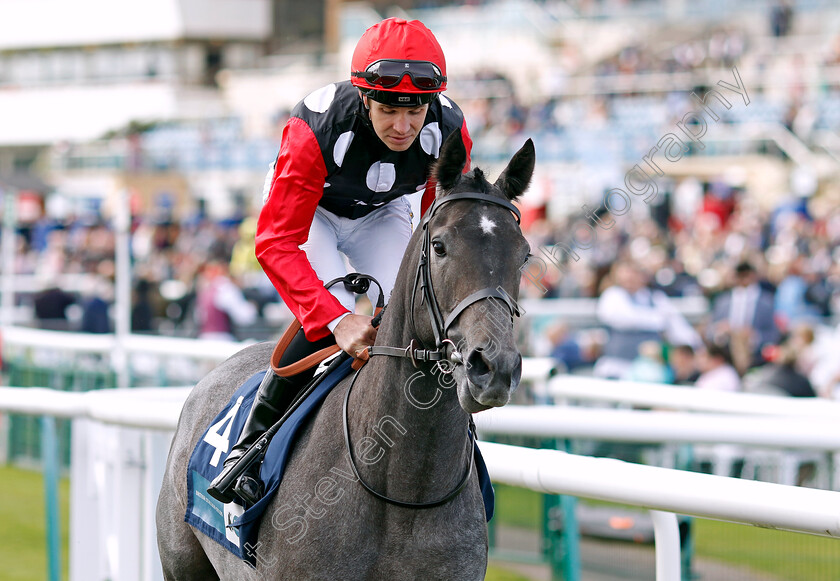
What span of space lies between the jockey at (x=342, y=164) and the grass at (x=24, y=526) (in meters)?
3.17

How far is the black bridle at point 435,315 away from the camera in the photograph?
2248mm

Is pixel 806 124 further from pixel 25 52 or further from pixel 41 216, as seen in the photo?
pixel 25 52

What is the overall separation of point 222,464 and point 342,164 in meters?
0.92

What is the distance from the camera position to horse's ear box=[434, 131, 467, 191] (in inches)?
95.6

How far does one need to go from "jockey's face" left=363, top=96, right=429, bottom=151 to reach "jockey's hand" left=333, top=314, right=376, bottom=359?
47 centimetres

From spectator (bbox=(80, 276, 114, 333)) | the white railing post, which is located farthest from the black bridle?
spectator (bbox=(80, 276, 114, 333))

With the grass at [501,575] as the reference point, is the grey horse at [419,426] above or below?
above

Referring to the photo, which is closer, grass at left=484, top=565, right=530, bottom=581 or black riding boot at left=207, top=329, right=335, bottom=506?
black riding boot at left=207, top=329, right=335, bottom=506

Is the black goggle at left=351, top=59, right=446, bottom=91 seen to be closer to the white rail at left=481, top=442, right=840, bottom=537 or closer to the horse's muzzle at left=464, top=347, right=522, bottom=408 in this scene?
the horse's muzzle at left=464, top=347, right=522, bottom=408

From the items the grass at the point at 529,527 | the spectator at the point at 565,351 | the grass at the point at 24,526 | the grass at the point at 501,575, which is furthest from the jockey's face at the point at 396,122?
the spectator at the point at 565,351

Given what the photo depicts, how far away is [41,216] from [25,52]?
2415 centimetres

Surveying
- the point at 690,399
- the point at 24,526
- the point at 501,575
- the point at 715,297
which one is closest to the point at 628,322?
the point at 715,297

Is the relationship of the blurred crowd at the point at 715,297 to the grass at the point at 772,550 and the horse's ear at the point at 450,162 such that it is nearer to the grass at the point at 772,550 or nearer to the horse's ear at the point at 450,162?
the grass at the point at 772,550

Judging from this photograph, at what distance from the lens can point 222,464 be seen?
9.96ft
